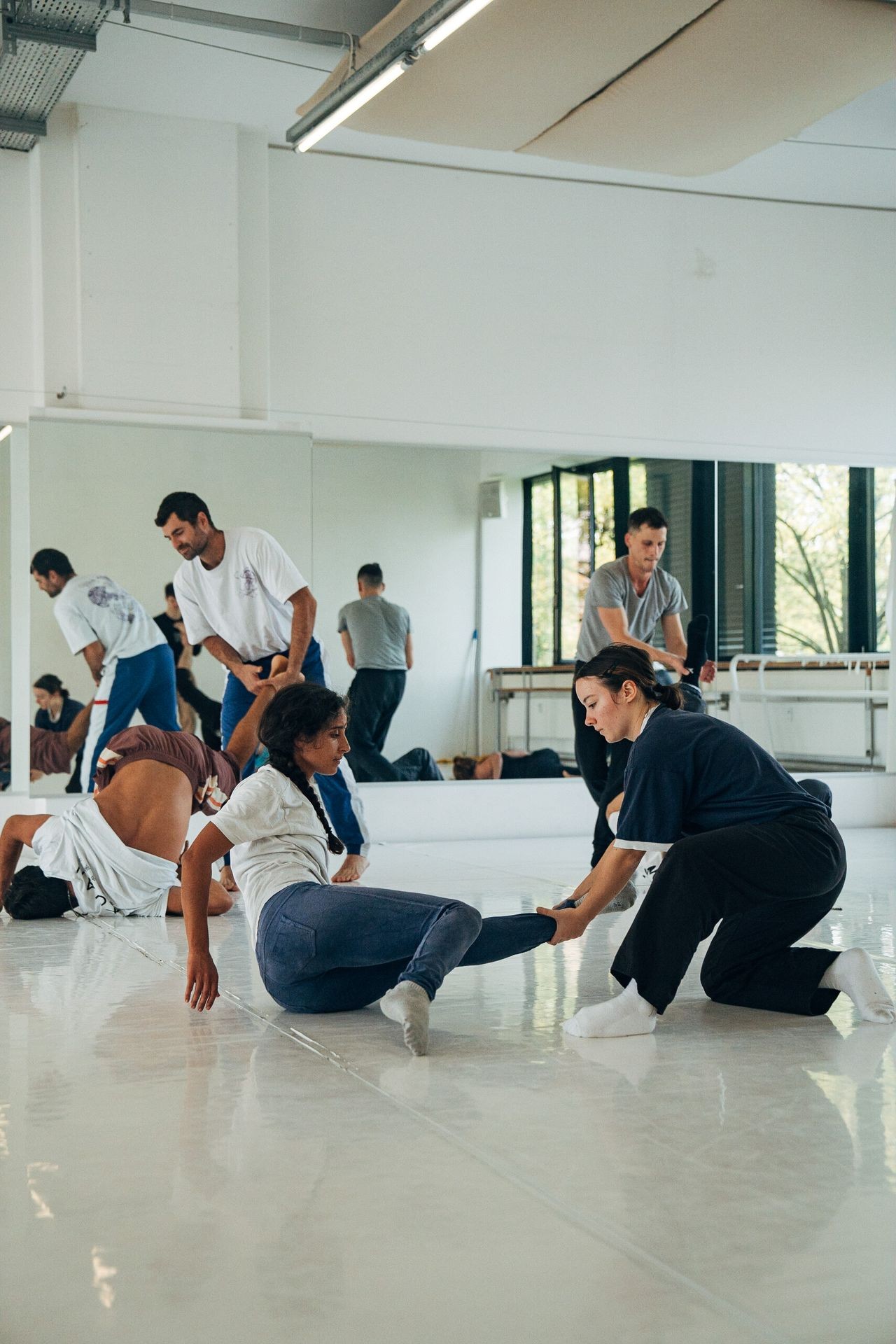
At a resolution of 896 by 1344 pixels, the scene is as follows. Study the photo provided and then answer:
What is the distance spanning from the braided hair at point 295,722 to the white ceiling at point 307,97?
417 centimetres

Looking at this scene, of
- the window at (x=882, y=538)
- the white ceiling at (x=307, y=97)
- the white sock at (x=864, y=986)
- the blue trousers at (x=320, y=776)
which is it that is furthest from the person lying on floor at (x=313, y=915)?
the window at (x=882, y=538)

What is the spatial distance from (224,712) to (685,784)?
148 inches

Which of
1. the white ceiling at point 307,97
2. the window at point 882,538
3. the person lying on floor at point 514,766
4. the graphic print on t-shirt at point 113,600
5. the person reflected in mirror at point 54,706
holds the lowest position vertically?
the person lying on floor at point 514,766

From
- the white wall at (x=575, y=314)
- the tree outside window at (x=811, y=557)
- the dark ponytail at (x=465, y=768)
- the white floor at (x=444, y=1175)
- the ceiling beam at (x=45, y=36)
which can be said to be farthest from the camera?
the tree outside window at (x=811, y=557)

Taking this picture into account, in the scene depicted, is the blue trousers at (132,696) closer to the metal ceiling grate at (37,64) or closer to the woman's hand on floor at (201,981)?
the metal ceiling grate at (37,64)

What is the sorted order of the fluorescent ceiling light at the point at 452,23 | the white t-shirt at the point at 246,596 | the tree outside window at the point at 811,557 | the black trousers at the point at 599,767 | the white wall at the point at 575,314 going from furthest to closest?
the tree outside window at the point at 811,557
the white wall at the point at 575,314
the white t-shirt at the point at 246,596
the black trousers at the point at 599,767
the fluorescent ceiling light at the point at 452,23

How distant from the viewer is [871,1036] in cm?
300

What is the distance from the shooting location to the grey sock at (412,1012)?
2773mm

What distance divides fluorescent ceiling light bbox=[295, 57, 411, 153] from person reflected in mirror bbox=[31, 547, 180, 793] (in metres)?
2.51

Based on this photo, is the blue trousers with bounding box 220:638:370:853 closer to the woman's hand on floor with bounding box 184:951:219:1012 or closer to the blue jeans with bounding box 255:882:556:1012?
the blue jeans with bounding box 255:882:556:1012

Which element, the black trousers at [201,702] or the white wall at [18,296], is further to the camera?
the black trousers at [201,702]

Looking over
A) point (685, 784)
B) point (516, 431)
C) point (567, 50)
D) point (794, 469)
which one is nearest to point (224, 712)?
point (516, 431)

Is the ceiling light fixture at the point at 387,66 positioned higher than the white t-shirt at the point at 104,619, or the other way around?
the ceiling light fixture at the point at 387,66

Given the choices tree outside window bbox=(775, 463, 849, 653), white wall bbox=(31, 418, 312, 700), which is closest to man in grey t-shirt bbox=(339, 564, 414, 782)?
white wall bbox=(31, 418, 312, 700)
